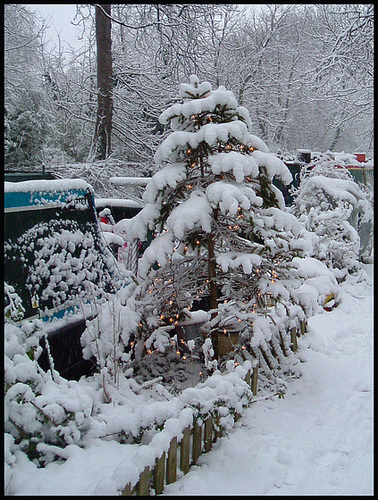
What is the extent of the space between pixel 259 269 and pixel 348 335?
276 cm

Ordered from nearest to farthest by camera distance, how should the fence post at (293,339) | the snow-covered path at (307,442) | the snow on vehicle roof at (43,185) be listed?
the snow-covered path at (307,442) < the snow on vehicle roof at (43,185) < the fence post at (293,339)

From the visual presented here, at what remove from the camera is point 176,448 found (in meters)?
2.93

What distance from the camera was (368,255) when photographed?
482 inches

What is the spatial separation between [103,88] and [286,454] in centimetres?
1006

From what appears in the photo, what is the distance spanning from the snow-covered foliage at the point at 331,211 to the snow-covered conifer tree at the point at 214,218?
468cm

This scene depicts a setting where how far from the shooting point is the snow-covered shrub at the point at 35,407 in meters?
2.64

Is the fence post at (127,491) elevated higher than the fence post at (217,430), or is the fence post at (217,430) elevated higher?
the fence post at (127,491)

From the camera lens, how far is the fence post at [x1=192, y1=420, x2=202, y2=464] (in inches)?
128

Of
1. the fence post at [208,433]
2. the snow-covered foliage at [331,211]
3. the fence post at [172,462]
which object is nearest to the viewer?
the fence post at [172,462]

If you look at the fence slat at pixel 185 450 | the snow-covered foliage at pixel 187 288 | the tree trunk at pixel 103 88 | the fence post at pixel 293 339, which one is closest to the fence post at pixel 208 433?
the snow-covered foliage at pixel 187 288

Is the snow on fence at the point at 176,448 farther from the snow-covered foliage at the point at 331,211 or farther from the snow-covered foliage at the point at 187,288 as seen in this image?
the snow-covered foliage at the point at 331,211

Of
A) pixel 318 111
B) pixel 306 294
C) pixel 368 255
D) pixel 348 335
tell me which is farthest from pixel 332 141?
pixel 306 294

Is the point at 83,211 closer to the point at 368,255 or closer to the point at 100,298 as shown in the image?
the point at 100,298

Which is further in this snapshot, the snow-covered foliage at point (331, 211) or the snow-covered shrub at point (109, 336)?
the snow-covered foliage at point (331, 211)
